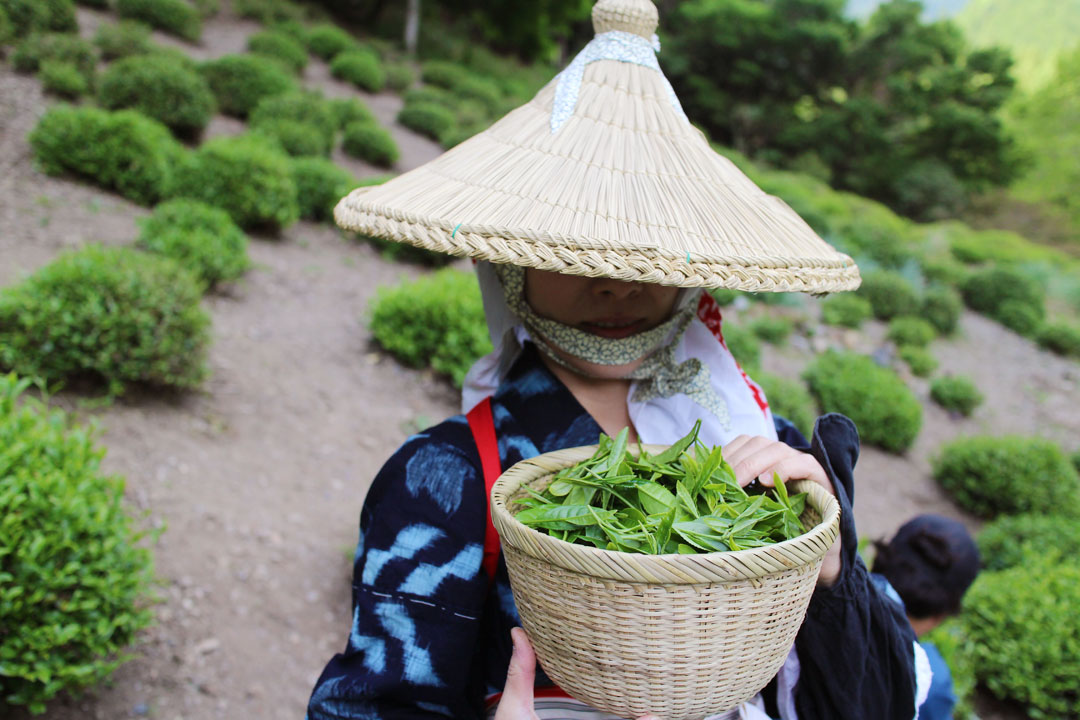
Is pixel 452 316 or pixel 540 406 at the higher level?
pixel 540 406

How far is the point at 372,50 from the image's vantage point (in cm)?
1755

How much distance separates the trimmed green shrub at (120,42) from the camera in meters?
10.1

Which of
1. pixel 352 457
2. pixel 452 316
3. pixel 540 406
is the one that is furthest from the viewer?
pixel 452 316

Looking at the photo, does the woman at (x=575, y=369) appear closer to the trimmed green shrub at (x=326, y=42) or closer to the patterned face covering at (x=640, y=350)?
the patterned face covering at (x=640, y=350)

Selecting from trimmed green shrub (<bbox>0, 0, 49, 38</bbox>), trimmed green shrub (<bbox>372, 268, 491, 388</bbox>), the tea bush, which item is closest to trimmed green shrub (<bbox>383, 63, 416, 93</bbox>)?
trimmed green shrub (<bbox>0, 0, 49, 38</bbox>)

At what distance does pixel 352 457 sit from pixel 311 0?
18.5 meters

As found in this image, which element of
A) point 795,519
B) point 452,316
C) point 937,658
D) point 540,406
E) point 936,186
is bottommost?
point 936,186

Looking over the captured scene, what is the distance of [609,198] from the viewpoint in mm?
1223

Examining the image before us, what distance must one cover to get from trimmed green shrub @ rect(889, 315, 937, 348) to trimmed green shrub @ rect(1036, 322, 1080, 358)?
3185mm

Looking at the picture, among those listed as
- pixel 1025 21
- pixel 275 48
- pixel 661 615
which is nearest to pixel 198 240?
pixel 661 615

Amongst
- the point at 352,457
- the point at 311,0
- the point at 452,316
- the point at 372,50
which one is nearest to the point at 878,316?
the point at 452,316

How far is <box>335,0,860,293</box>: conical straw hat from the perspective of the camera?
3.69 ft

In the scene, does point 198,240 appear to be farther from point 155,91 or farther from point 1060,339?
point 1060,339

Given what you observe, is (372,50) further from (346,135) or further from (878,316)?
(878,316)
